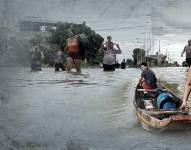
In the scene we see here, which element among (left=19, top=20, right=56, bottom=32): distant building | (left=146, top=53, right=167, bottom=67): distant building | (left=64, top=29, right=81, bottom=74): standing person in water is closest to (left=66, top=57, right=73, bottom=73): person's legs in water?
(left=64, top=29, right=81, bottom=74): standing person in water

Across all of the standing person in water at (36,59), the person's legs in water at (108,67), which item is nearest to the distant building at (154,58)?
the person's legs in water at (108,67)

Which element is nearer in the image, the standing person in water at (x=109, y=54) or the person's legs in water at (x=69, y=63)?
the person's legs in water at (x=69, y=63)

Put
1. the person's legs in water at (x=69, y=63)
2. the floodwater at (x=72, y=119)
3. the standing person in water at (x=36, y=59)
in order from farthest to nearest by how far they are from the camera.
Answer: the person's legs in water at (x=69, y=63), the standing person in water at (x=36, y=59), the floodwater at (x=72, y=119)

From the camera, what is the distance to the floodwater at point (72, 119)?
9.66 meters

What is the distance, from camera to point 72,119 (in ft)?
38.0

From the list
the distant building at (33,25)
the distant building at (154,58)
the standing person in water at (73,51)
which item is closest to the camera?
the distant building at (33,25)

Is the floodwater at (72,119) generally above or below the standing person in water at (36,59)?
below

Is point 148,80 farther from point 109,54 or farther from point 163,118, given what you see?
point 109,54

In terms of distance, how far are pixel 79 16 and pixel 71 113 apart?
117 inches

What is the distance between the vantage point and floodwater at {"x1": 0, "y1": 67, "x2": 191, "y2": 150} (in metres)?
9.66

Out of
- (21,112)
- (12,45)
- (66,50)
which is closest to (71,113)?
(21,112)

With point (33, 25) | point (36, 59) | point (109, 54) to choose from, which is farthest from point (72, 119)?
point (109, 54)

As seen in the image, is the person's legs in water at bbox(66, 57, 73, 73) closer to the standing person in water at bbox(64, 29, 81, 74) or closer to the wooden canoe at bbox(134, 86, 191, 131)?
the standing person in water at bbox(64, 29, 81, 74)

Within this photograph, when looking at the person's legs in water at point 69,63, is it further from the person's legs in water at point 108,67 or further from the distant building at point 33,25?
the distant building at point 33,25
